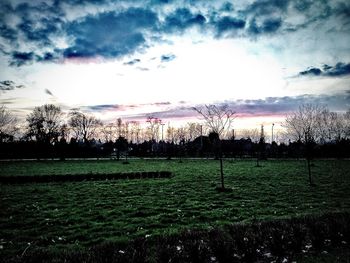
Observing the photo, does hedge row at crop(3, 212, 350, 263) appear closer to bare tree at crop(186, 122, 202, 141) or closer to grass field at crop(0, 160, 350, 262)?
grass field at crop(0, 160, 350, 262)

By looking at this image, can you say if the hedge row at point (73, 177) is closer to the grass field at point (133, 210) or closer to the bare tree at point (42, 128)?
the grass field at point (133, 210)

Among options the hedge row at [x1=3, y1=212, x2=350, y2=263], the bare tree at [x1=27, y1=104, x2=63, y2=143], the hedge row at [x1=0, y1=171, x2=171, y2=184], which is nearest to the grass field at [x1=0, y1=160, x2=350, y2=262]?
the hedge row at [x1=3, y1=212, x2=350, y2=263]

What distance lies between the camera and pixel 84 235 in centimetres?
955

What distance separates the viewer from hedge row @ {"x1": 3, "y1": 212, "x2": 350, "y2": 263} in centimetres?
623

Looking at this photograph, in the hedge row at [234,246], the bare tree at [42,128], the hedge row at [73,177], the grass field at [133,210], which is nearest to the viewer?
the hedge row at [234,246]

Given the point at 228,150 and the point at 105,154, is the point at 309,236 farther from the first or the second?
the point at 105,154

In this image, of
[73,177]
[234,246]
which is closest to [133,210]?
[234,246]

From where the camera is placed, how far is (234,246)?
7.00m

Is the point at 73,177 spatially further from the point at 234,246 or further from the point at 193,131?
the point at 193,131

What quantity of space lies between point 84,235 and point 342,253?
311 inches

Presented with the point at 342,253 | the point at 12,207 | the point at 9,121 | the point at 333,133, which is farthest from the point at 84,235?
the point at 333,133

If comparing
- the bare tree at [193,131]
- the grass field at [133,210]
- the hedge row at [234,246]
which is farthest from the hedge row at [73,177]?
the bare tree at [193,131]

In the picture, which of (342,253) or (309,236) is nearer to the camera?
(342,253)

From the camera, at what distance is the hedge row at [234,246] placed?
6.23m
